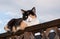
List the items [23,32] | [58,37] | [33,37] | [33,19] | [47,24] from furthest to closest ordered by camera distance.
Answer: [33,19], [23,32], [33,37], [47,24], [58,37]

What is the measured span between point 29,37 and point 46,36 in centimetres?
59

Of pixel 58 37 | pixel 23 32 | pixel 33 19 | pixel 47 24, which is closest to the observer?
pixel 58 37

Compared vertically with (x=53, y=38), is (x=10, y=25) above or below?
below

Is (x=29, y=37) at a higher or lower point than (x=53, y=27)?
lower

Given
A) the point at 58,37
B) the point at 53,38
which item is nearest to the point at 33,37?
the point at 53,38

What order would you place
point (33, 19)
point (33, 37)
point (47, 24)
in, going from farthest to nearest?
point (33, 19), point (33, 37), point (47, 24)

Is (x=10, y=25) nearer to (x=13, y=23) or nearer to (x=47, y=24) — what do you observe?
(x=13, y=23)

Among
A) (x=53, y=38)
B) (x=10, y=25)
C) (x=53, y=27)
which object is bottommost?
(x=10, y=25)

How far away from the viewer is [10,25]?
583 centimetres

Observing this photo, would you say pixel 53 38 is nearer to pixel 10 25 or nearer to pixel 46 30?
pixel 46 30

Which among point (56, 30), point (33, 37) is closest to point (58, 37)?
point (56, 30)

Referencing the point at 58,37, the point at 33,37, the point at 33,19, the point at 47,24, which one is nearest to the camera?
the point at 58,37

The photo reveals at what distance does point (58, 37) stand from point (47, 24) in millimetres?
337

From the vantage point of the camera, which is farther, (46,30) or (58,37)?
(46,30)
